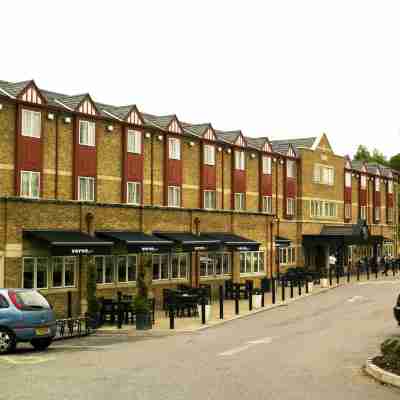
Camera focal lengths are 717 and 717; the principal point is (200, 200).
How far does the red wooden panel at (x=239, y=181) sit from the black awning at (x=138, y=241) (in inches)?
725

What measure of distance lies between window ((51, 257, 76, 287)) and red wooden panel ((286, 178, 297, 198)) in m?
30.5

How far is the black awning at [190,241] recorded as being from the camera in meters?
34.1

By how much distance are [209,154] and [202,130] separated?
1683mm

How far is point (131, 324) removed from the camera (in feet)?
87.6

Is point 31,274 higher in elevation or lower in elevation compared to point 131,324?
higher

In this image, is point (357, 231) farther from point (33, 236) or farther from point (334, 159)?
point (33, 236)

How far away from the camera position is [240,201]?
51656 millimetres

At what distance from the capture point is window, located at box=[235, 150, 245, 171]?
2004 inches

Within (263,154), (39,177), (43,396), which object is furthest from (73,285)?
(263,154)

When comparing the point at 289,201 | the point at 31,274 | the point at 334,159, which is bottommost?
the point at 31,274

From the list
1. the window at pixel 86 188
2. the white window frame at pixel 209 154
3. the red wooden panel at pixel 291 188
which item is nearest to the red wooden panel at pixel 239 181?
the white window frame at pixel 209 154

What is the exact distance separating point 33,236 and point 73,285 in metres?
3.20

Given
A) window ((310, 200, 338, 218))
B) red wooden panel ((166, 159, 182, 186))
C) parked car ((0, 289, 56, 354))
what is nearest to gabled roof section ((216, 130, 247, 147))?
red wooden panel ((166, 159, 182, 186))

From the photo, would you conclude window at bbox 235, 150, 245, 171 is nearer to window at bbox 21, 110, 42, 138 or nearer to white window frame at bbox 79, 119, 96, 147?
white window frame at bbox 79, 119, 96, 147
